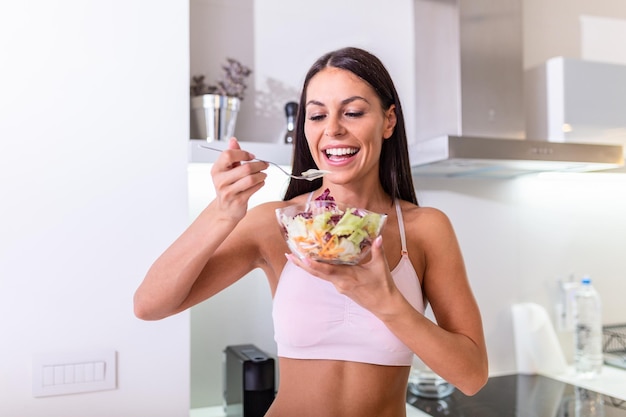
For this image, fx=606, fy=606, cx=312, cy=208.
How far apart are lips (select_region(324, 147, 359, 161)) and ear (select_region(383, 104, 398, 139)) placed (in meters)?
0.13

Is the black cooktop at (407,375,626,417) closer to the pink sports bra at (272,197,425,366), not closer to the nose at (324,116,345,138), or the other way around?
the pink sports bra at (272,197,425,366)

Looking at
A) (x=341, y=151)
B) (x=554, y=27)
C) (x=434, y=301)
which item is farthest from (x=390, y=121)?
(x=554, y=27)

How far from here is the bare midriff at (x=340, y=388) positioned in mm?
1196

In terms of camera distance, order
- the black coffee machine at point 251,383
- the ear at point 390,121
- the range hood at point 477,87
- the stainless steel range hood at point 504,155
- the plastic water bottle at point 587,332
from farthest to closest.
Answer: the plastic water bottle at point 587,332
the range hood at point 477,87
the stainless steel range hood at point 504,155
the black coffee machine at point 251,383
the ear at point 390,121

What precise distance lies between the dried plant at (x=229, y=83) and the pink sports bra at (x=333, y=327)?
818mm

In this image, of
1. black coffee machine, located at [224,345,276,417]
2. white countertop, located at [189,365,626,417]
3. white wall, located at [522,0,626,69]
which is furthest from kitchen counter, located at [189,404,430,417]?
white wall, located at [522,0,626,69]

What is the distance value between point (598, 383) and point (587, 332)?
0.20 m

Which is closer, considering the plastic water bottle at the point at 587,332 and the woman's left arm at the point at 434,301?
the woman's left arm at the point at 434,301

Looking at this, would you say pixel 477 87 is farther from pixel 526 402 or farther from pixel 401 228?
pixel 526 402

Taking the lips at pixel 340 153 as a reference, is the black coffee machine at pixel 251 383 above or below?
below

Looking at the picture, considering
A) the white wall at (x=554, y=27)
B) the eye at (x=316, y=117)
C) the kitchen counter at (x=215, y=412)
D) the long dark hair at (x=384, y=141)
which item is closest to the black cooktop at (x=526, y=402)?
the kitchen counter at (x=215, y=412)

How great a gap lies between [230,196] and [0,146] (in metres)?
0.68

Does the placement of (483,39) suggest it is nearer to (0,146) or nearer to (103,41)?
(103,41)

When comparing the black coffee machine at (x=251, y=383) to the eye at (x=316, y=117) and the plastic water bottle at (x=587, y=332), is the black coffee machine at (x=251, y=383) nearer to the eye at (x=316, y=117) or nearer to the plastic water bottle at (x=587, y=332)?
the eye at (x=316, y=117)
